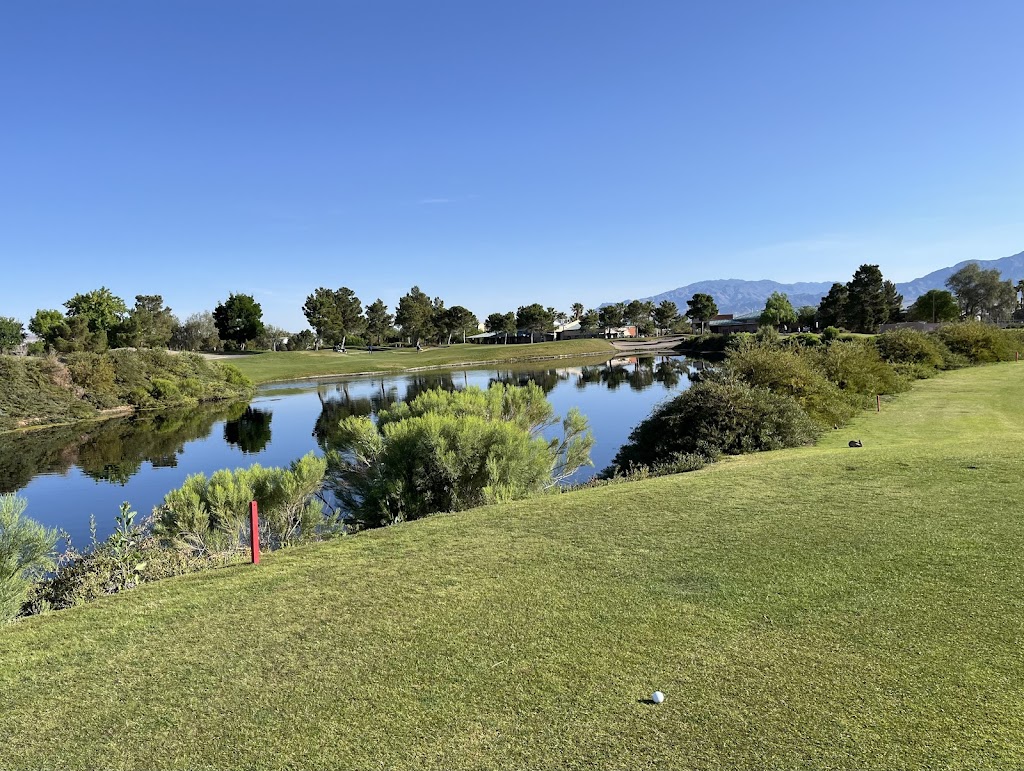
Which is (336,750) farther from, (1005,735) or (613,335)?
(613,335)

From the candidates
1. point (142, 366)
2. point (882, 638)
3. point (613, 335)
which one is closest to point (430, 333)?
point (613, 335)

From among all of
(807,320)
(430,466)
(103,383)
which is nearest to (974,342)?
(430,466)

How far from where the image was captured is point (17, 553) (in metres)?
6.90

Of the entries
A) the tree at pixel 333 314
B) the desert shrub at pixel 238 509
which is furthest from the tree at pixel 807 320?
the desert shrub at pixel 238 509

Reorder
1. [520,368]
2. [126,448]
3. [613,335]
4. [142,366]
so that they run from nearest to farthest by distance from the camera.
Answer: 1. [126,448]
2. [142,366]
3. [520,368]
4. [613,335]

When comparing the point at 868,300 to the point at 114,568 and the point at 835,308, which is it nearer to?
the point at 835,308

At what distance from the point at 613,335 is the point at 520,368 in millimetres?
66776

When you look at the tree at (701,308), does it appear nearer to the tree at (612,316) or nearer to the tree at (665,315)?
the tree at (665,315)

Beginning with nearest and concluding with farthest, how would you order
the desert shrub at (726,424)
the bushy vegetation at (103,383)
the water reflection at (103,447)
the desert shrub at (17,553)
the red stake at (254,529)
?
the desert shrub at (17,553) < the red stake at (254,529) < the desert shrub at (726,424) < the water reflection at (103,447) < the bushy vegetation at (103,383)

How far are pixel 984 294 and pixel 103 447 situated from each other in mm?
153885

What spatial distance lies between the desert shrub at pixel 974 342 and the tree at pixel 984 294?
96.1 m

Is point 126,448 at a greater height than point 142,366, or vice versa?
point 142,366

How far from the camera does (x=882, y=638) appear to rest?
4914mm

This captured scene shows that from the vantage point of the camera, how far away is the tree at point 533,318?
432 feet
